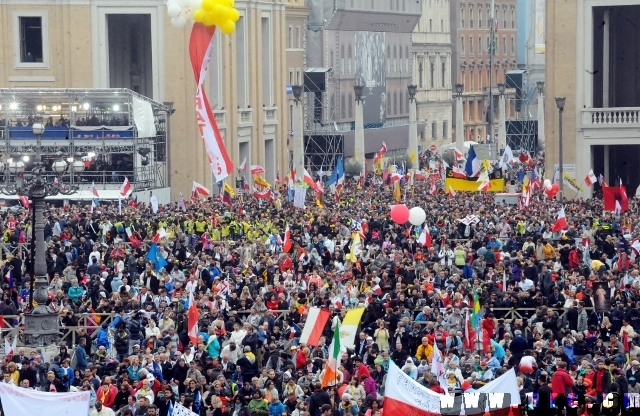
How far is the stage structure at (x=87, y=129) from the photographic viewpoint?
63312 millimetres

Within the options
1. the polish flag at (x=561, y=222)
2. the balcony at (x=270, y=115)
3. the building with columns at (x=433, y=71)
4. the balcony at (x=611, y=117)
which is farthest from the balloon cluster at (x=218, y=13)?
the building with columns at (x=433, y=71)

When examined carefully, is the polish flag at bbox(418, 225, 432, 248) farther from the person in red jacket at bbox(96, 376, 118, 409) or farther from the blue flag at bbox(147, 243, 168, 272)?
the person in red jacket at bbox(96, 376, 118, 409)

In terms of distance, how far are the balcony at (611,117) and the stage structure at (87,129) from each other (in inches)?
542

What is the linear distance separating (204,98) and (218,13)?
3052mm

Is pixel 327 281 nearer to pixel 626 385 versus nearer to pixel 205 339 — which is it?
Result: pixel 205 339

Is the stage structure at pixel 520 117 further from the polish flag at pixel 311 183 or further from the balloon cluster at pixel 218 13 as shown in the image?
the balloon cluster at pixel 218 13

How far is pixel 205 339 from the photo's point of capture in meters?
29.0

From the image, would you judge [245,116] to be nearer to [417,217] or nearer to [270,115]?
[270,115]

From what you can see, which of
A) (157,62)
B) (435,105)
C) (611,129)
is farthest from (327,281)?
(435,105)

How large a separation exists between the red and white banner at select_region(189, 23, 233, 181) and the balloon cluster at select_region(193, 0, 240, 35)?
4.01 feet

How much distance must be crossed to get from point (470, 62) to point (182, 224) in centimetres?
9685

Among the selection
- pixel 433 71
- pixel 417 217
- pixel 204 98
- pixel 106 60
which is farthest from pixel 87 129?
pixel 433 71

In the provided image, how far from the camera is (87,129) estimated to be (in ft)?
208

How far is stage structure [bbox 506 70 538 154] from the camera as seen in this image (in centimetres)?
10762
